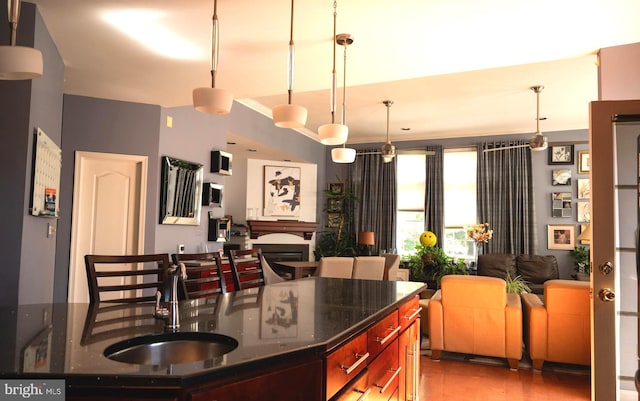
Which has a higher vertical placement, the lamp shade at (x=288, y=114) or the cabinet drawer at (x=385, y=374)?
the lamp shade at (x=288, y=114)

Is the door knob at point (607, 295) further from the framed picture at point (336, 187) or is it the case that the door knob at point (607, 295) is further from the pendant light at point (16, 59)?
the framed picture at point (336, 187)

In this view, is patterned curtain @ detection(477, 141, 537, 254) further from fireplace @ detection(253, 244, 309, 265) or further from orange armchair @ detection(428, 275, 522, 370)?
orange armchair @ detection(428, 275, 522, 370)

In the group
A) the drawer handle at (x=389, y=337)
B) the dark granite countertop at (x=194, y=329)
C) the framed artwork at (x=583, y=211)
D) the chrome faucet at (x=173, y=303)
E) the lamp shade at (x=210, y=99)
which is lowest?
the drawer handle at (x=389, y=337)

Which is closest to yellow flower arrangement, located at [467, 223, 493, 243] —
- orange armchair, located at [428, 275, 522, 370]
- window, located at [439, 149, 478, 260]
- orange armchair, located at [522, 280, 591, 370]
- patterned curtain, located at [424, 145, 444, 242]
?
window, located at [439, 149, 478, 260]

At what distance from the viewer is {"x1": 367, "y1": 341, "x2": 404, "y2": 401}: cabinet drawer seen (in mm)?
1781

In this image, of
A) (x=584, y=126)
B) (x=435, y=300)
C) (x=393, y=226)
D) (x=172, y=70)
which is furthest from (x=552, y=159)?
(x=172, y=70)

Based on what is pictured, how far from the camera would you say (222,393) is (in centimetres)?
105

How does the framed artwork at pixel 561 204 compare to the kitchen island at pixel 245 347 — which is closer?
the kitchen island at pixel 245 347

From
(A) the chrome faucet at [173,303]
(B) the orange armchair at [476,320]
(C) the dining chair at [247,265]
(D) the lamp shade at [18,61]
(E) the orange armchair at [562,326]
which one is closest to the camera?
(A) the chrome faucet at [173,303]

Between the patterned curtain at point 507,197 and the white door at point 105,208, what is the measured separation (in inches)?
214

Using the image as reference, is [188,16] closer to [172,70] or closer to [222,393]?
[172,70]

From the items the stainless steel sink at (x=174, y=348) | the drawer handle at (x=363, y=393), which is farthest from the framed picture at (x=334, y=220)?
the stainless steel sink at (x=174, y=348)

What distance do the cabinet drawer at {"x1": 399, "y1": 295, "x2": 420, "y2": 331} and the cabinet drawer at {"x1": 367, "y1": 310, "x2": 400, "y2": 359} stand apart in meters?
0.11

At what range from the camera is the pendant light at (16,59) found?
5.06 ft
